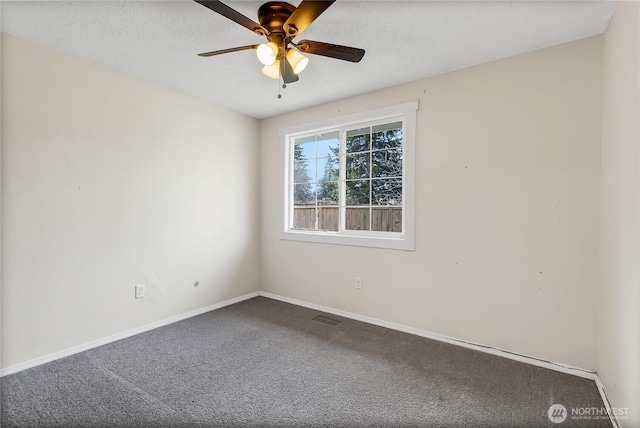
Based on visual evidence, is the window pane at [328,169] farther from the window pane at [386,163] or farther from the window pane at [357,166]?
the window pane at [386,163]

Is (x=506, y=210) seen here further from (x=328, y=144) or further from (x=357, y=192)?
(x=328, y=144)

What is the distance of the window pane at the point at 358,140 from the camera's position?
3287 millimetres

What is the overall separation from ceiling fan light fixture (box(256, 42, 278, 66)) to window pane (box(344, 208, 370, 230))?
186 centimetres

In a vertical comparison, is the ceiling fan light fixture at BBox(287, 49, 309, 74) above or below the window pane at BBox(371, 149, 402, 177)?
above

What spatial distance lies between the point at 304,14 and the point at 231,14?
1.23 ft

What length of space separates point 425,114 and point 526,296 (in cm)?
173

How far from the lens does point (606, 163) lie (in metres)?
1.96

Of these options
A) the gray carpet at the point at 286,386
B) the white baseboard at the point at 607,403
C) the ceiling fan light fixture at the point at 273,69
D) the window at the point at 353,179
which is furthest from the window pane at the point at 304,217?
the white baseboard at the point at 607,403

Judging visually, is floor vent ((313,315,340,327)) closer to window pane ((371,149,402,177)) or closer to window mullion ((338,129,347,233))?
window mullion ((338,129,347,233))

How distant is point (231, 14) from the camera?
1.54 m

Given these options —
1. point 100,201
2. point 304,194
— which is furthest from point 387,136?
point 100,201

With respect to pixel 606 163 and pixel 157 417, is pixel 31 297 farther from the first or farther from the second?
pixel 606 163

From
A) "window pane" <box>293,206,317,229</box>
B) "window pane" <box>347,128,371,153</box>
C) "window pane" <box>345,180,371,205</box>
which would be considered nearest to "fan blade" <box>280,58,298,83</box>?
"window pane" <box>347,128,371,153</box>

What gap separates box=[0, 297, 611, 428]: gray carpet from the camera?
1.69 meters
